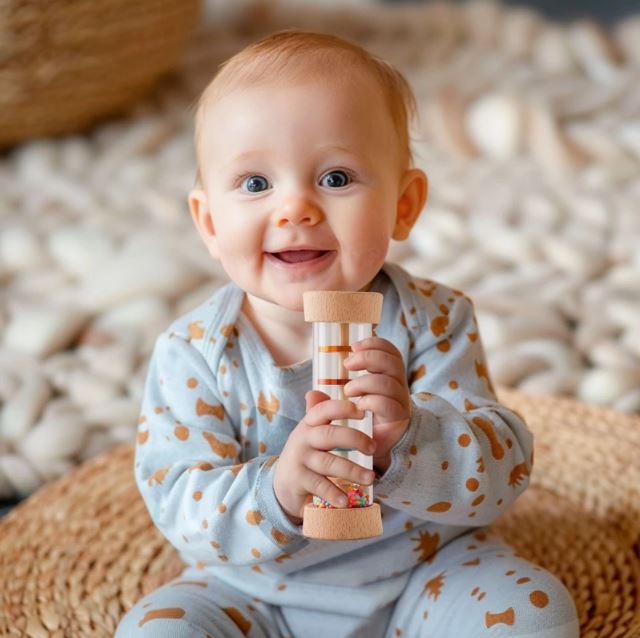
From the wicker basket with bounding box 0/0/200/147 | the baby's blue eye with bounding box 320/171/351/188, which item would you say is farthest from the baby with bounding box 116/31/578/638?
the wicker basket with bounding box 0/0/200/147

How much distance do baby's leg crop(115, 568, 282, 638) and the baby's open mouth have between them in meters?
0.24

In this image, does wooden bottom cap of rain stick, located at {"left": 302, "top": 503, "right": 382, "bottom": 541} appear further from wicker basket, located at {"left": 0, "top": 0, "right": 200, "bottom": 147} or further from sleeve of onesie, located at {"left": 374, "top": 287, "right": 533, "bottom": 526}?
wicker basket, located at {"left": 0, "top": 0, "right": 200, "bottom": 147}

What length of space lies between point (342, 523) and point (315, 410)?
65 mm

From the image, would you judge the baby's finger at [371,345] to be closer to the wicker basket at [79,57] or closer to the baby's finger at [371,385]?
the baby's finger at [371,385]

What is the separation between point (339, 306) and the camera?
1.97 feet

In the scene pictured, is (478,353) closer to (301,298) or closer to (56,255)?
(301,298)

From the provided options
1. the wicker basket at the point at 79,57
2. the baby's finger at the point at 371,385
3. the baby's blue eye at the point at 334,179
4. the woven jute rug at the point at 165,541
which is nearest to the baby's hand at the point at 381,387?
the baby's finger at the point at 371,385

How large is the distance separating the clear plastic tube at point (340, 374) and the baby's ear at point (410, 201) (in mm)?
164

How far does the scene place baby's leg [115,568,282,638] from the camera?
707mm

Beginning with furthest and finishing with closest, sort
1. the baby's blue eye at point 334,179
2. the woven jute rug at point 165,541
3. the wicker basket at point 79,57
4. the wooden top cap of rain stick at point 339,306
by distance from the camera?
the wicker basket at point 79,57, the woven jute rug at point 165,541, the baby's blue eye at point 334,179, the wooden top cap of rain stick at point 339,306

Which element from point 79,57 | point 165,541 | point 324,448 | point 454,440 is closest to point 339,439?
point 324,448

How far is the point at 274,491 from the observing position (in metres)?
0.67

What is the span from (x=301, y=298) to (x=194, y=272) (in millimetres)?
746

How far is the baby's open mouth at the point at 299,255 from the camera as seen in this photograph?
2.30 feet
